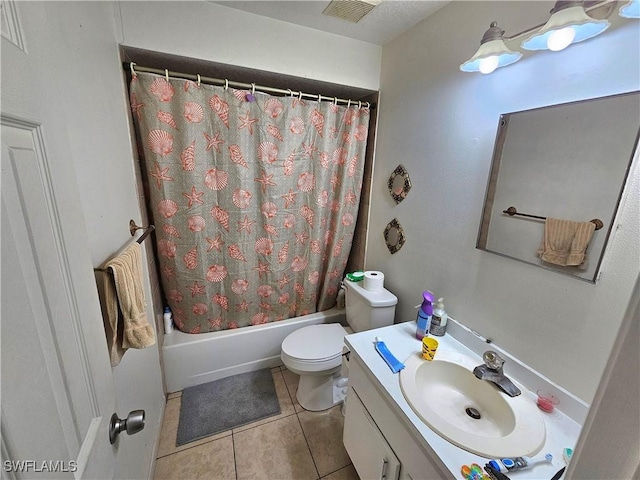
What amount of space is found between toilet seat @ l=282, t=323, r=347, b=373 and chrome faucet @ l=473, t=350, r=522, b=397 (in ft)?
2.64

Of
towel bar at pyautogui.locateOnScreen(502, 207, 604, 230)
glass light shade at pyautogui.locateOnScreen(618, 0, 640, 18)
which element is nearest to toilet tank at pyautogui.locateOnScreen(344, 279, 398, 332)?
towel bar at pyautogui.locateOnScreen(502, 207, 604, 230)

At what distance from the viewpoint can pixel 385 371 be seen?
1039 millimetres

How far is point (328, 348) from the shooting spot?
5.40 feet

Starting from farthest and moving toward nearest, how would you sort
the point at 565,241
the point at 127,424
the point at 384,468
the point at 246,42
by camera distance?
1. the point at 246,42
2. the point at 384,468
3. the point at 565,241
4. the point at 127,424

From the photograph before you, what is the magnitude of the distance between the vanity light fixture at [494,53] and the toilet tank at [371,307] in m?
1.19

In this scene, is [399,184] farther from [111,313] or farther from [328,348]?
[111,313]

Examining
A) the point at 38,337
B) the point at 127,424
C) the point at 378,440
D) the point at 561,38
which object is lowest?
the point at 378,440

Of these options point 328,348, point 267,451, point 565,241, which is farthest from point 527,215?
point 267,451

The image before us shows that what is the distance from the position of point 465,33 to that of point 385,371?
4.93 feet

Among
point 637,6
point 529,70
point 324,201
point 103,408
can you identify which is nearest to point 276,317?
point 324,201

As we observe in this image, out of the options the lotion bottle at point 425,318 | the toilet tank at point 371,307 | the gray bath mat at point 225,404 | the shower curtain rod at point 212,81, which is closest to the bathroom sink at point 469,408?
the lotion bottle at point 425,318

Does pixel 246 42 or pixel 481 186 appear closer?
pixel 481 186

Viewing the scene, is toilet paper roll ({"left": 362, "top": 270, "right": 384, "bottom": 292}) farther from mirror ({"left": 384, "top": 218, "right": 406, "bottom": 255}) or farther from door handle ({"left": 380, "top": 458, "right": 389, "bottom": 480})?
door handle ({"left": 380, "top": 458, "right": 389, "bottom": 480})

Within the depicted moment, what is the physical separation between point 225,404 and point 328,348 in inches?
31.3
